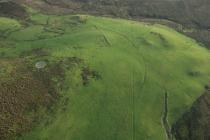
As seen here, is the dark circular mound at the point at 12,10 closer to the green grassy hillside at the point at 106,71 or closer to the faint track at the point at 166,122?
the green grassy hillside at the point at 106,71

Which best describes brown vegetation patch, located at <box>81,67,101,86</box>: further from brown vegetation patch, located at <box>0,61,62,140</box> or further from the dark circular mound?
the dark circular mound

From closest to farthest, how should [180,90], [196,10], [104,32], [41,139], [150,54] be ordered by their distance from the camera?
[41,139] → [180,90] → [150,54] → [104,32] → [196,10]

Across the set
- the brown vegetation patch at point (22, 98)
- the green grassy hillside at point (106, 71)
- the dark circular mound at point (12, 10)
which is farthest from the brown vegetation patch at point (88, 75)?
the dark circular mound at point (12, 10)

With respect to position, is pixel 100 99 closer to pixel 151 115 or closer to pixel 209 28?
pixel 151 115

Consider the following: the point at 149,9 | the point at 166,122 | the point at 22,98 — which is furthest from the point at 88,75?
the point at 149,9

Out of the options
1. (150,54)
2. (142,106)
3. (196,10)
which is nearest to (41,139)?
(142,106)

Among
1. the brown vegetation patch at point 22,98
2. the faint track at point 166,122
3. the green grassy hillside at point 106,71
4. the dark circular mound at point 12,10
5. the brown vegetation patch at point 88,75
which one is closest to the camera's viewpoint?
the brown vegetation patch at point 22,98

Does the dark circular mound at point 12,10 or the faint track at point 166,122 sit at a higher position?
the dark circular mound at point 12,10

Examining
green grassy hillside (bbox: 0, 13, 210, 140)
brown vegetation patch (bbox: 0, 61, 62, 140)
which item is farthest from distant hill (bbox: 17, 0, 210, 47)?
brown vegetation patch (bbox: 0, 61, 62, 140)
